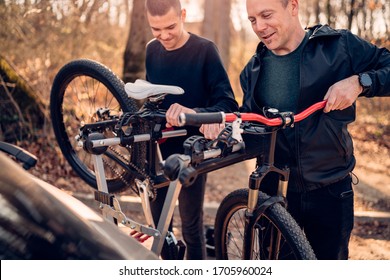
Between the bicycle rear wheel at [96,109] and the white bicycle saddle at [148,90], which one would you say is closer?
the white bicycle saddle at [148,90]

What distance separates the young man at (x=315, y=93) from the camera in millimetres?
2270

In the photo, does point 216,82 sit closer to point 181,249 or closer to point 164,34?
point 164,34

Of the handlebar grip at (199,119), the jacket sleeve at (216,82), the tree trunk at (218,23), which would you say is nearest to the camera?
the handlebar grip at (199,119)

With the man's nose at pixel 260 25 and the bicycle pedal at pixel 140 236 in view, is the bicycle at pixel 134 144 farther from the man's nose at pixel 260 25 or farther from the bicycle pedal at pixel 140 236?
the man's nose at pixel 260 25

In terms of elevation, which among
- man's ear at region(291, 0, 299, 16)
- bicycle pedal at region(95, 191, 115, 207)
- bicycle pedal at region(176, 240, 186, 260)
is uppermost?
man's ear at region(291, 0, 299, 16)

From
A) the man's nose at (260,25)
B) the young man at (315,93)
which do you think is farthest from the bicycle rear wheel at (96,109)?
the man's nose at (260,25)

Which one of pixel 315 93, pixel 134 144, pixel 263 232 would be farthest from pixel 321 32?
pixel 134 144

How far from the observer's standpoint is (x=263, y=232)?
2.45 metres

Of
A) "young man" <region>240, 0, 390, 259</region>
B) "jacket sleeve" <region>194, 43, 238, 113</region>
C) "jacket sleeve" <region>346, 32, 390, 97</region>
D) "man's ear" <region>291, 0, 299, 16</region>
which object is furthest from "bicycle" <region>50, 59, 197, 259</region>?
"jacket sleeve" <region>346, 32, 390, 97</region>

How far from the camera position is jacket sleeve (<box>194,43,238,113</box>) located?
107 inches

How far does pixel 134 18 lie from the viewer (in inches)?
224

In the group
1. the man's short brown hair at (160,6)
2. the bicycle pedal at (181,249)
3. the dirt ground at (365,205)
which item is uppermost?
the man's short brown hair at (160,6)

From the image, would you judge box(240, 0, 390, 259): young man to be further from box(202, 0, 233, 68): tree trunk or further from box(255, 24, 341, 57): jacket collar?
box(202, 0, 233, 68): tree trunk

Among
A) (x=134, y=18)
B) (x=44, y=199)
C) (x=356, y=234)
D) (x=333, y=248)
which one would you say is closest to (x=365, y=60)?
(x=333, y=248)
